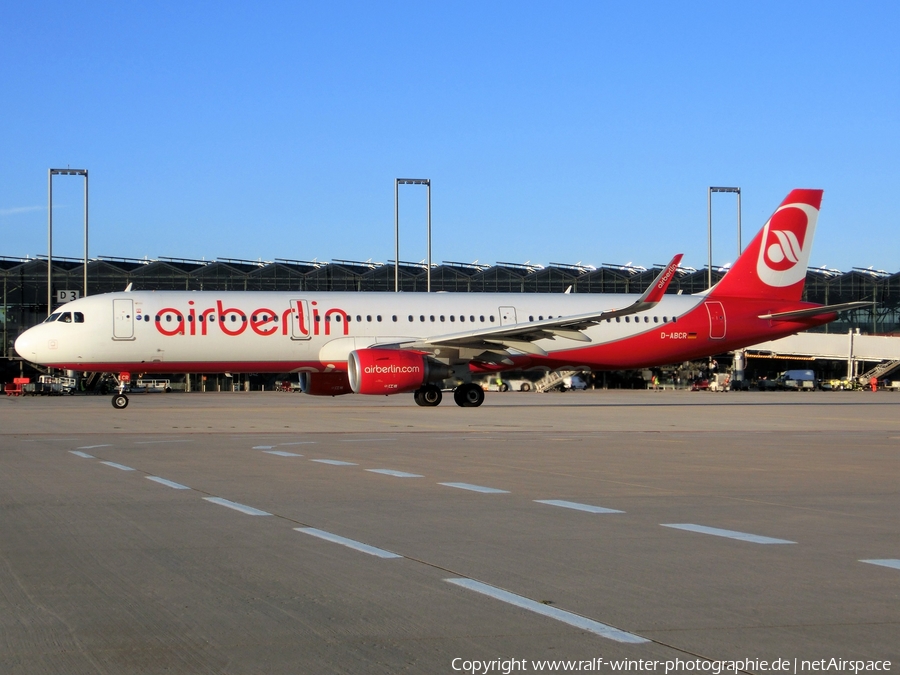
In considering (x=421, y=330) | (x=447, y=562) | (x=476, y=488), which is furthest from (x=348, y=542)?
(x=421, y=330)

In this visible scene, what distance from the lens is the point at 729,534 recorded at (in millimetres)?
8148

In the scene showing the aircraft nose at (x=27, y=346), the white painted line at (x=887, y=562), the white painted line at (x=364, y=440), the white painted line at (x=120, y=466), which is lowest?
the white painted line at (x=364, y=440)

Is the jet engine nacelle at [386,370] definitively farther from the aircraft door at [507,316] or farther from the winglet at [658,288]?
the winglet at [658,288]

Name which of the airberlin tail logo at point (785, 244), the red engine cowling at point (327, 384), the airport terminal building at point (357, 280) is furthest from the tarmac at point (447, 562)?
the airport terminal building at point (357, 280)

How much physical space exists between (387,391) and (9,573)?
23555 mm

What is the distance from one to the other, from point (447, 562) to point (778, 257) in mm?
32752

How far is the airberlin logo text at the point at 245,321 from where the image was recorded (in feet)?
104

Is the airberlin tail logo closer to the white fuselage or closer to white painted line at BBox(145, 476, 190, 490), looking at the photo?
the white fuselage

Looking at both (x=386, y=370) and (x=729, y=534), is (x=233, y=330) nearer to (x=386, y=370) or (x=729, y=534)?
(x=386, y=370)

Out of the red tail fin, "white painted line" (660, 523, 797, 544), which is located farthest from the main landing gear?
"white painted line" (660, 523, 797, 544)

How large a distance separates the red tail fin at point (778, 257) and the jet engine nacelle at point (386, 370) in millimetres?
12015

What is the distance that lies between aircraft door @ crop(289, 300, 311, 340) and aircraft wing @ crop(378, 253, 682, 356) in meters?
2.41

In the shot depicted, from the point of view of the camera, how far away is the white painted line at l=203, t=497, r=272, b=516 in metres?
9.33

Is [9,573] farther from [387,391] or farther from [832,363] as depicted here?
[832,363]
